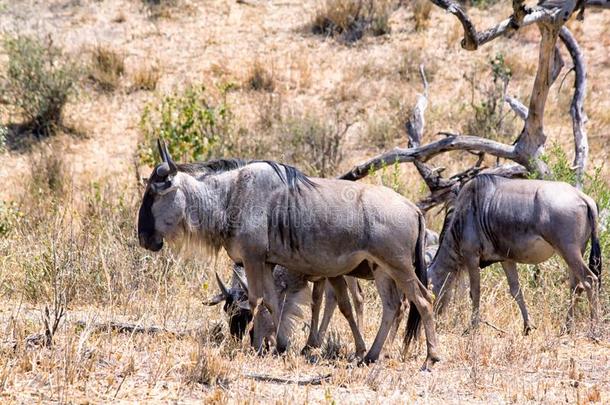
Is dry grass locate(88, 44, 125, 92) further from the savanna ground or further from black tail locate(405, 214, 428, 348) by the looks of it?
black tail locate(405, 214, 428, 348)

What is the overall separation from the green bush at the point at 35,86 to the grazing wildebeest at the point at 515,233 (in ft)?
30.1

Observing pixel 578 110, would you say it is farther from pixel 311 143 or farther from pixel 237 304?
pixel 237 304

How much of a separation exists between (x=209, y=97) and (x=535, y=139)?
7.94 meters

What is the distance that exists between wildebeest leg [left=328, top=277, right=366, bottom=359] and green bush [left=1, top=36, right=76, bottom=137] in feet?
31.9

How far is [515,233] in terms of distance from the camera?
9438 millimetres

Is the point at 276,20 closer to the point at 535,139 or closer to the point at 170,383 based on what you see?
the point at 535,139

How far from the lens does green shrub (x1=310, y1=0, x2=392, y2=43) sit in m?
20.0

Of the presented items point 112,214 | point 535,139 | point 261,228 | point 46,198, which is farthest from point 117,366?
point 46,198

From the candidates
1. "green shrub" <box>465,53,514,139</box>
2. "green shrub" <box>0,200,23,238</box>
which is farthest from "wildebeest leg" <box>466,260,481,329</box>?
"green shrub" <box>465,53,514,139</box>

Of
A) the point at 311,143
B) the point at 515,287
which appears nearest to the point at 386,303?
the point at 515,287

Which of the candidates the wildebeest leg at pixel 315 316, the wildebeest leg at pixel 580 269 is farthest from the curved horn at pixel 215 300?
the wildebeest leg at pixel 580 269

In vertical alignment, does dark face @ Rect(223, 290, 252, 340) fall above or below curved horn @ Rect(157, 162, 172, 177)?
below

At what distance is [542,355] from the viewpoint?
800 cm

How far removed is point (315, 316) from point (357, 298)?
49 cm
